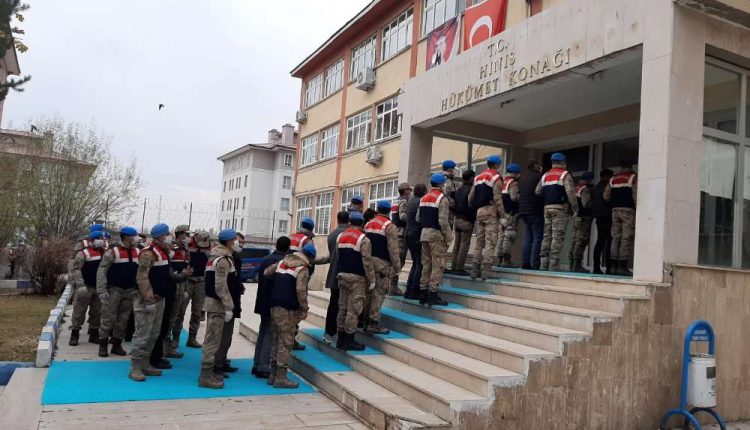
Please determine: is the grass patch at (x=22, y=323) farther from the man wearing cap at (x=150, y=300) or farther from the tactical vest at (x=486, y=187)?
the tactical vest at (x=486, y=187)

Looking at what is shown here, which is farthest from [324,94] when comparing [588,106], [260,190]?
[260,190]

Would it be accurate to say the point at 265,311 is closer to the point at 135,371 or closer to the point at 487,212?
the point at 135,371

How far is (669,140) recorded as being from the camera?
6.61 m

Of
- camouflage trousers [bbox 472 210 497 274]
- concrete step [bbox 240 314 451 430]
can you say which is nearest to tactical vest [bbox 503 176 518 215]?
camouflage trousers [bbox 472 210 497 274]

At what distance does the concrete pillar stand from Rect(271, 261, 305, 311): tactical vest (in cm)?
408

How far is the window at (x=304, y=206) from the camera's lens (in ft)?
92.0

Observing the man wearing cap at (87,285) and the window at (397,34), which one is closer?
the man wearing cap at (87,285)

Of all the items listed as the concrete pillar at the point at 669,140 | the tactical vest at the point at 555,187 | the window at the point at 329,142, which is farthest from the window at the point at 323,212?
the concrete pillar at the point at 669,140

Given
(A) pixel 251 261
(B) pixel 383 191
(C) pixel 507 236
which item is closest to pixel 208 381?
(C) pixel 507 236

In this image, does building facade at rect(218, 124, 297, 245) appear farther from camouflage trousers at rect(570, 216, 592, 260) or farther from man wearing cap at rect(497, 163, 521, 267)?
camouflage trousers at rect(570, 216, 592, 260)

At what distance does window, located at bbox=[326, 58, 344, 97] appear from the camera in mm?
25319

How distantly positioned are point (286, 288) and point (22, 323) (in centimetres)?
803

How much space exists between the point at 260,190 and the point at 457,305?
51174 millimetres

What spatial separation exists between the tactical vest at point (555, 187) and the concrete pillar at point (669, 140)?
1.94 m
